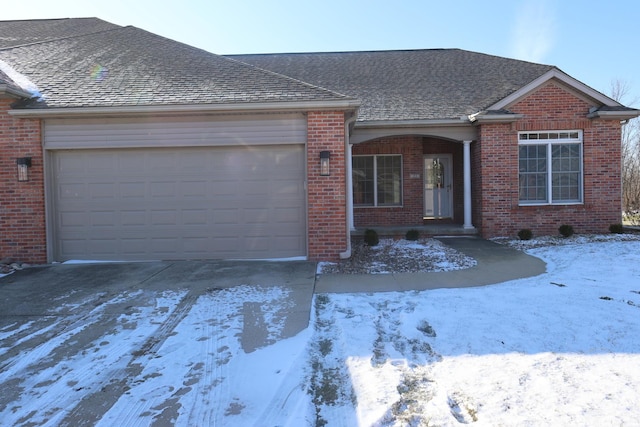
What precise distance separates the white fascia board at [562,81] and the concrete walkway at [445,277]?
4.29 meters

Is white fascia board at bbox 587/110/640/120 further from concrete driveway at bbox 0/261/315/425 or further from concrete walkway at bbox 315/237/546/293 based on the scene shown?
concrete driveway at bbox 0/261/315/425

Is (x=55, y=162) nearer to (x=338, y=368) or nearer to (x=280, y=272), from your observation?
(x=280, y=272)

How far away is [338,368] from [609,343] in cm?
253

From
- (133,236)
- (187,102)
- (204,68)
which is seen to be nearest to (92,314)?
(133,236)

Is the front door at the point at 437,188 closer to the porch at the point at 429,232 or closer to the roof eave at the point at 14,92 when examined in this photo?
the porch at the point at 429,232

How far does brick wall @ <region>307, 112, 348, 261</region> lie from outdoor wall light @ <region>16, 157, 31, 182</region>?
532cm


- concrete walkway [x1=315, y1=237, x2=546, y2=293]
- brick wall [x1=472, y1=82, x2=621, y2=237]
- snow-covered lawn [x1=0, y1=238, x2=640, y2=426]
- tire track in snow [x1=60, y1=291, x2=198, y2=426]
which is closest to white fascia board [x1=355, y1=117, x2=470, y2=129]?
brick wall [x1=472, y1=82, x2=621, y2=237]

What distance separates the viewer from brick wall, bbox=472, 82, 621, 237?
10.5 m

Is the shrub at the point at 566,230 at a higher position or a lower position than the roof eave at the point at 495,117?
lower

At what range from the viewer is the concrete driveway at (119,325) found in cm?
314

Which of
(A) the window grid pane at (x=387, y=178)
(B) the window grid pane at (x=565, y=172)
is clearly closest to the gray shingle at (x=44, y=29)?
(A) the window grid pane at (x=387, y=178)

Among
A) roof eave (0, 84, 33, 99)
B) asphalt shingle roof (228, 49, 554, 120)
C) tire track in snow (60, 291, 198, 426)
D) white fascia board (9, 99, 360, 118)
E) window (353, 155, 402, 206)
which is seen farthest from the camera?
window (353, 155, 402, 206)

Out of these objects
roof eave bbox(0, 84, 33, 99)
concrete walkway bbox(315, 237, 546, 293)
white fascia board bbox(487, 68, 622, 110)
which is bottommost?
concrete walkway bbox(315, 237, 546, 293)

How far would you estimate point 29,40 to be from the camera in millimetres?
12023
